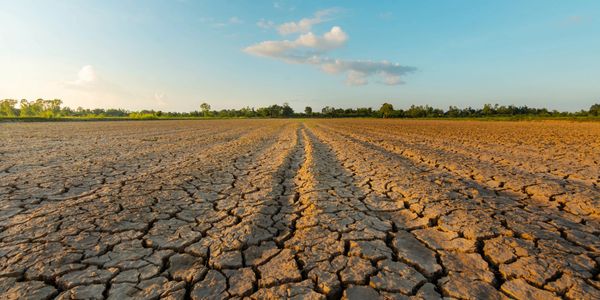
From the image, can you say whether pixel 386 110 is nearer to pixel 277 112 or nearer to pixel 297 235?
pixel 277 112

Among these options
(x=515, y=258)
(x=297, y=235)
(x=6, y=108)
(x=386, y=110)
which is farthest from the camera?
(x=386, y=110)

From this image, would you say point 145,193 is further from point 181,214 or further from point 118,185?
point 181,214

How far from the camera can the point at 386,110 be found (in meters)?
106

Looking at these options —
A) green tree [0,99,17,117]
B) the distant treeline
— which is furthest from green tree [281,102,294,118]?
green tree [0,99,17,117]

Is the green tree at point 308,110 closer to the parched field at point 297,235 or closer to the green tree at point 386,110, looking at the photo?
the green tree at point 386,110

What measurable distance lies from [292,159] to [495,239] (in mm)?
4901

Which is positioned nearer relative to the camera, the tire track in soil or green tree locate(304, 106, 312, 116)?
the tire track in soil

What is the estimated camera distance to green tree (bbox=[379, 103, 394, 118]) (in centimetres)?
10319

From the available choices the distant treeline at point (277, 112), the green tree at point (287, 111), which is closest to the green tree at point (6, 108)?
the distant treeline at point (277, 112)

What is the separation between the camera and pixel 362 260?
220cm

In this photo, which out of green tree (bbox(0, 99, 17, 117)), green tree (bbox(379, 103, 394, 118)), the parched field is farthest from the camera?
green tree (bbox(379, 103, 394, 118))

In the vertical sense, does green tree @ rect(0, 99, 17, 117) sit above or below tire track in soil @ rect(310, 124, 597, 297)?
above

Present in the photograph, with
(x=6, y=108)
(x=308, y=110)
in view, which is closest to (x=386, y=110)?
(x=308, y=110)

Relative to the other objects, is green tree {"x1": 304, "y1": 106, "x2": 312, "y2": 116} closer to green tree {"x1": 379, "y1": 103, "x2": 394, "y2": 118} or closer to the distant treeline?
the distant treeline
